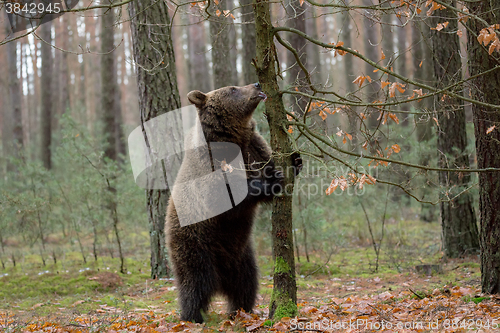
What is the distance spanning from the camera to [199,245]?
198 inches

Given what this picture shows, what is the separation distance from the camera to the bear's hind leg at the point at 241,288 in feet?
17.3

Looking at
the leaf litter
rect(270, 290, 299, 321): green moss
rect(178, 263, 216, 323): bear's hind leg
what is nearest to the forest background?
rect(270, 290, 299, 321): green moss

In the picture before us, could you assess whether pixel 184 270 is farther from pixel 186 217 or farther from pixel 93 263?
pixel 93 263

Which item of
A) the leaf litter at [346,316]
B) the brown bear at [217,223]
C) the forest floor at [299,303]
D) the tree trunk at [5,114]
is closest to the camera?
the leaf litter at [346,316]

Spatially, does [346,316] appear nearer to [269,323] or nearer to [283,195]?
[269,323]

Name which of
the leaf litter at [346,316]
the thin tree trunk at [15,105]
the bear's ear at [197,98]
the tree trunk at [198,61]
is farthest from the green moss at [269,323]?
the thin tree trunk at [15,105]

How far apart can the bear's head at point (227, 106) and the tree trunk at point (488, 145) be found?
2.48 meters

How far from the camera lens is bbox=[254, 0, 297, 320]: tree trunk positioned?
395 centimetres

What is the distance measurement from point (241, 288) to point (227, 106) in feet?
7.71

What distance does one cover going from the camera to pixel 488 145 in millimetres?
4281

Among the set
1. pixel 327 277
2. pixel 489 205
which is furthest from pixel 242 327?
pixel 327 277

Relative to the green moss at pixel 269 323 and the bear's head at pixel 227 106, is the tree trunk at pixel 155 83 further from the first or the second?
the green moss at pixel 269 323

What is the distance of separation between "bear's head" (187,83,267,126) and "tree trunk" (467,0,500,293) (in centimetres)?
248

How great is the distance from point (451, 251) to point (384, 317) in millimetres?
4080
